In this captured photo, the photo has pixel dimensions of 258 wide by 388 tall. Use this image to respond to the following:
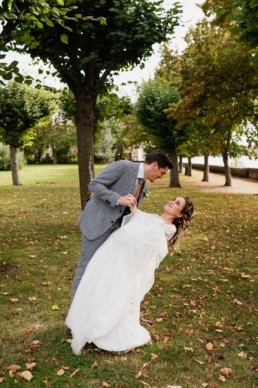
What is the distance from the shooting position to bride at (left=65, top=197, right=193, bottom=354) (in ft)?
15.0

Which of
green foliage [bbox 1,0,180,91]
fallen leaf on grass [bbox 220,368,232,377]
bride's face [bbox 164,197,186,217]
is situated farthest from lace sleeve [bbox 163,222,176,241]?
green foliage [bbox 1,0,180,91]

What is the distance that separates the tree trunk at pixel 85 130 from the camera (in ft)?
35.8

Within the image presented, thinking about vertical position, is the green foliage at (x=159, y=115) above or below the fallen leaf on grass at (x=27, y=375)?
above

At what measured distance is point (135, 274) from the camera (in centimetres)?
468

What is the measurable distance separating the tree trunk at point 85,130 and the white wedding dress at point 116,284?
661cm

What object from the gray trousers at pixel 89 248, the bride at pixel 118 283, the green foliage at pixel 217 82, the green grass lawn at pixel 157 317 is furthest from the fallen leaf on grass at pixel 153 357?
the green foliage at pixel 217 82

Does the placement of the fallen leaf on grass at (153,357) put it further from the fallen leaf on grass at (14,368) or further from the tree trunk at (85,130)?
the tree trunk at (85,130)

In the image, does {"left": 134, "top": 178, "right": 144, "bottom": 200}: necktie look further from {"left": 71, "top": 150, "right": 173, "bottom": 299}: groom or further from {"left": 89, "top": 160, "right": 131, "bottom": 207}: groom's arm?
{"left": 89, "top": 160, "right": 131, "bottom": 207}: groom's arm

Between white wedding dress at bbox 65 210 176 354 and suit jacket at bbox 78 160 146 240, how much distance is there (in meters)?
0.21

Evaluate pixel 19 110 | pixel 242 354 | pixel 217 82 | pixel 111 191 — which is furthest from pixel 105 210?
pixel 19 110

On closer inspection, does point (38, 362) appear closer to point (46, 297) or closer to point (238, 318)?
point (46, 297)

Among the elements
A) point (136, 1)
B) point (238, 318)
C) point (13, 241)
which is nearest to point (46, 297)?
point (238, 318)

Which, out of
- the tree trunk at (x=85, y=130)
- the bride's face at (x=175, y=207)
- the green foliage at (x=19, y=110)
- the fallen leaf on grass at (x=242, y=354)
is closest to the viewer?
the fallen leaf on grass at (x=242, y=354)

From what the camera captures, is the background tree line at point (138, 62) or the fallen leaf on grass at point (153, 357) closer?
the fallen leaf on grass at point (153, 357)
